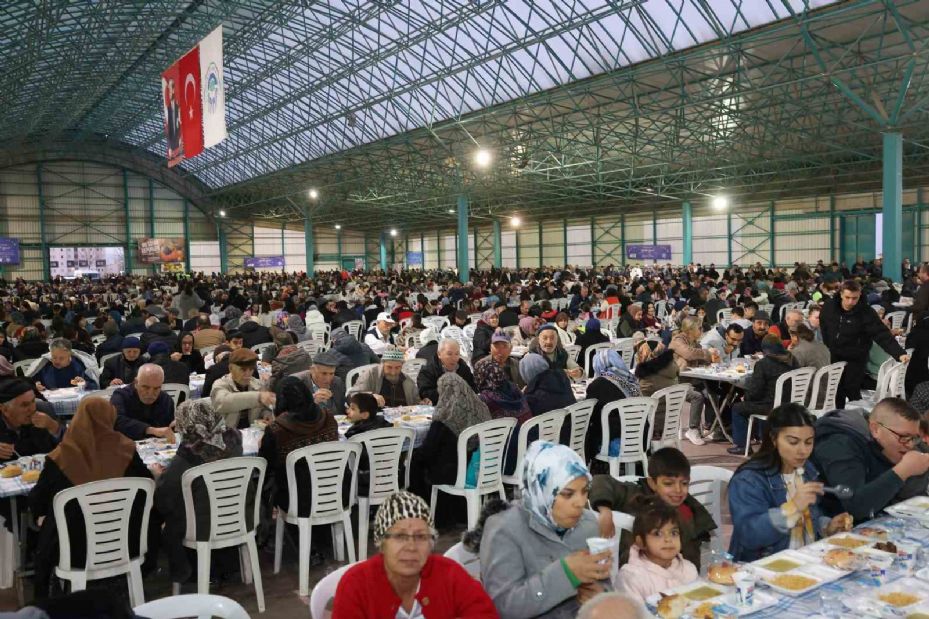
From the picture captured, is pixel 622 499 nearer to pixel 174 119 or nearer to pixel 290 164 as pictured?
pixel 174 119

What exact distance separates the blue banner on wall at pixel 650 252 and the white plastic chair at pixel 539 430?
103 ft

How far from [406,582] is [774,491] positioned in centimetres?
175

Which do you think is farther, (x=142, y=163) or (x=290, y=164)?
(x=142, y=163)

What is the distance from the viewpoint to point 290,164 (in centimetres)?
3553

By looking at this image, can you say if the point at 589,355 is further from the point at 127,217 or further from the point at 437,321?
the point at 127,217

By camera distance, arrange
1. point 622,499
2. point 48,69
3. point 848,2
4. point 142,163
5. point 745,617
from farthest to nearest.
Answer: point 142,163, point 48,69, point 848,2, point 622,499, point 745,617

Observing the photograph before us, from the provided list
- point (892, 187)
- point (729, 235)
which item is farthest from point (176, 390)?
point (729, 235)

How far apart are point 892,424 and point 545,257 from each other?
135ft

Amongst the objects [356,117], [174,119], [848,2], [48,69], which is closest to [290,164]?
[356,117]

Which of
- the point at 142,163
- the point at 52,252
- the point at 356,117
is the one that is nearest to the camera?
the point at 356,117

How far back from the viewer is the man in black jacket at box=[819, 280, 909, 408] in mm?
7199

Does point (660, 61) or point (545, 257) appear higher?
point (660, 61)

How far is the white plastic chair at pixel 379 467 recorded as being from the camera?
495cm

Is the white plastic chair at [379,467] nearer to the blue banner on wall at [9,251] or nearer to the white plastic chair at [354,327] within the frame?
the white plastic chair at [354,327]
